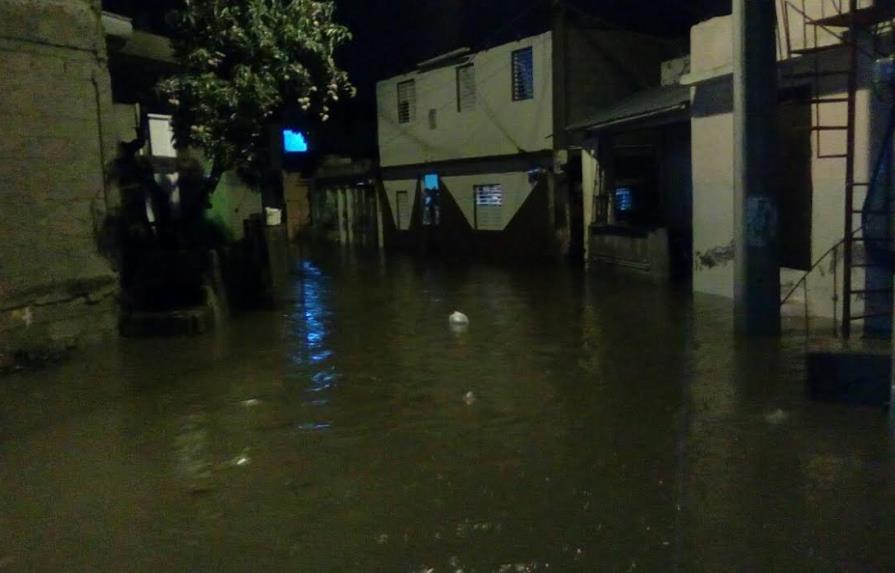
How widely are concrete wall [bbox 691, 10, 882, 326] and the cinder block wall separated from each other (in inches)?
341

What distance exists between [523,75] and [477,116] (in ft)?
7.95

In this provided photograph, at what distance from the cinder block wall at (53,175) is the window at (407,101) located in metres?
18.0

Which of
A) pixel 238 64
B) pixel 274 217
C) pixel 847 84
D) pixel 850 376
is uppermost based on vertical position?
pixel 238 64

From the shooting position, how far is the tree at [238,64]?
491 inches

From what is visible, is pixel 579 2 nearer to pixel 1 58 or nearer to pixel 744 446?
pixel 1 58

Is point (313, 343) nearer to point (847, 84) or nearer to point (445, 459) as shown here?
point (445, 459)

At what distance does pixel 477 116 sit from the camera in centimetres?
2528

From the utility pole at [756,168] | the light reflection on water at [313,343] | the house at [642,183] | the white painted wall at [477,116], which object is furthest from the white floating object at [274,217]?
the utility pole at [756,168]

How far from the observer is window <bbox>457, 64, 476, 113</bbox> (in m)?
25.4

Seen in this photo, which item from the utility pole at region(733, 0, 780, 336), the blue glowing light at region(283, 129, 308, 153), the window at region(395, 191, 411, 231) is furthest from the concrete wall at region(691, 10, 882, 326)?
the blue glowing light at region(283, 129, 308, 153)

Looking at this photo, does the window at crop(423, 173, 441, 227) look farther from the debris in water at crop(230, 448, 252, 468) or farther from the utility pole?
the debris in water at crop(230, 448, 252, 468)

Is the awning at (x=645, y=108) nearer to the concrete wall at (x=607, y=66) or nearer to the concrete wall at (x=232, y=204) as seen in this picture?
the concrete wall at (x=607, y=66)

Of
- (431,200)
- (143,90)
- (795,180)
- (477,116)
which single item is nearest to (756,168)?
(795,180)

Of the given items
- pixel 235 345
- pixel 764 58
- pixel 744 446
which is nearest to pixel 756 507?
pixel 744 446
